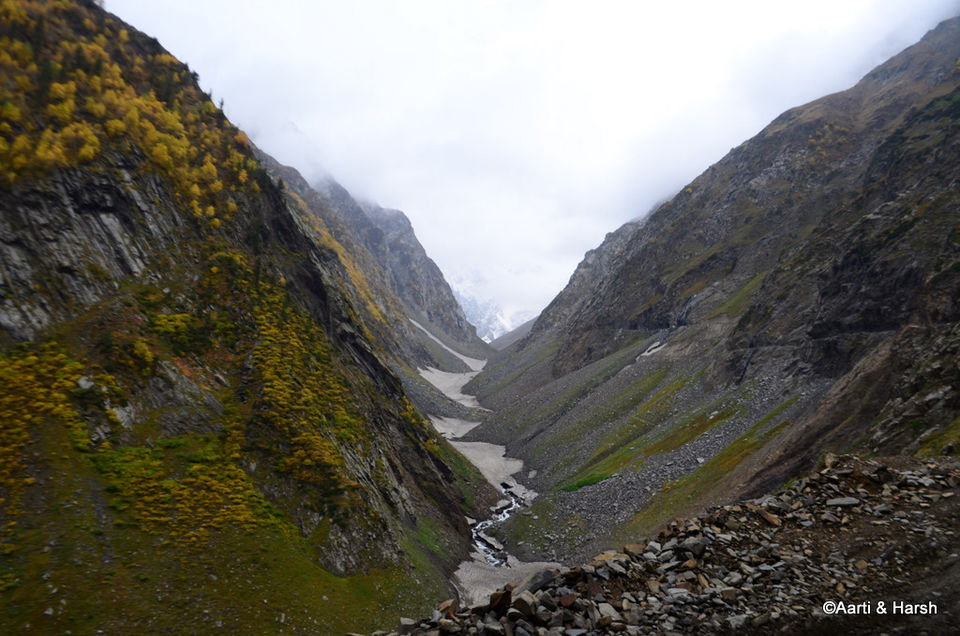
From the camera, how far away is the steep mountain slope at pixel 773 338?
34.3 m

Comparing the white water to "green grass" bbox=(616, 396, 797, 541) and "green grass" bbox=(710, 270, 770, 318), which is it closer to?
"green grass" bbox=(616, 396, 797, 541)

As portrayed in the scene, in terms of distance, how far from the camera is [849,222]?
2707 inches

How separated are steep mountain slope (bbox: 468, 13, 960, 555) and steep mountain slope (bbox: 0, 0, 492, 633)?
91.3 ft

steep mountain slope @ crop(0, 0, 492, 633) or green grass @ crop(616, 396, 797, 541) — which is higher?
steep mountain slope @ crop(0, 0, 492, 633)

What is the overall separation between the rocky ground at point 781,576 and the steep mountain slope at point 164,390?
16.9 m

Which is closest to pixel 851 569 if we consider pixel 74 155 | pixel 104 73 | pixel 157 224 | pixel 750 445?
pixel 750 445

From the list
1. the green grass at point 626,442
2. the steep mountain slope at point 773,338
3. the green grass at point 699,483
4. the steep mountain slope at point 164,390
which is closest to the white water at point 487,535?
the steep mountain slope at point 164,390

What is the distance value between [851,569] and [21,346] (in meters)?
41.7

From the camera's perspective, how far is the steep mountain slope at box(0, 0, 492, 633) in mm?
21516

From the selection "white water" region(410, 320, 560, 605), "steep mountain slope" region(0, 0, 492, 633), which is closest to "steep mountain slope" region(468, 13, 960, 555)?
"white water" region(410, 320, 560, 605)

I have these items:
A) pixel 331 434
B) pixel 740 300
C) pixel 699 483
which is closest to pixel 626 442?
pixel 699 483

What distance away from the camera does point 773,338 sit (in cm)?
6269

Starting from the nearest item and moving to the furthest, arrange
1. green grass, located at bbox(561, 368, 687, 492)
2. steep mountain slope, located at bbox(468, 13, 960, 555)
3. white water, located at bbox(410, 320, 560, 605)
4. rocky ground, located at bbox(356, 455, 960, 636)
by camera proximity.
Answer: rocky ground, located at bbox(356, 455, 960, 636) < steep mountain slope, located at bbox(468, 13, 960, 555) < white water, located at bbox(410, 320, 560, 605) < green grass, located at bbox(561, 368, 687, 492)

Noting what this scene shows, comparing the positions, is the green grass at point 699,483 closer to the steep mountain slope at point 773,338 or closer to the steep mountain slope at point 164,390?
the steep mountain slope at point 773,338
